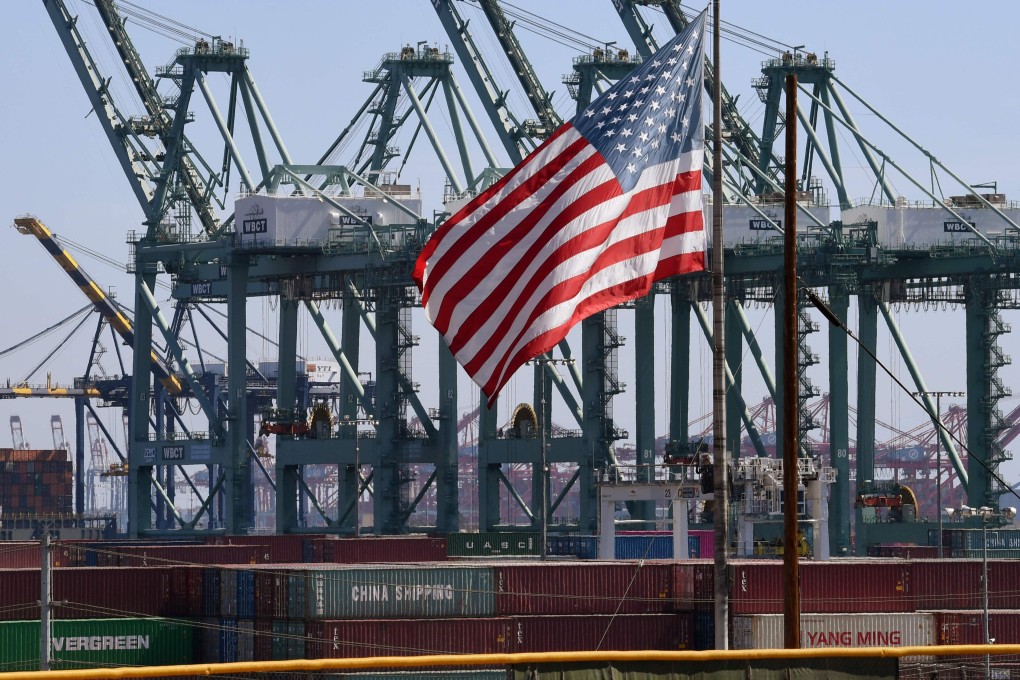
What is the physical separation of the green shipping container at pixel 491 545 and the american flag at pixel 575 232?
2321 inches

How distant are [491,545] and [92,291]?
98.2m

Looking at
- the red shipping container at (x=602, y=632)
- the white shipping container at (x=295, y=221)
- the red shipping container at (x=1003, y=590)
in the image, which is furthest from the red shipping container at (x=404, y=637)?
the white shipping container at (x=295, y=221)

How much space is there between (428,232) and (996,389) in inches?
1224

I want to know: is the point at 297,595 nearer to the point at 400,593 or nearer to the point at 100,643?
the point at 400,593

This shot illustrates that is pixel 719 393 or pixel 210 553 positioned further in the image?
pixel 210 553

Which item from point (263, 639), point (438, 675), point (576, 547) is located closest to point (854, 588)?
point (263, 639)

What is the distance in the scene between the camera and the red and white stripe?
2359 cm

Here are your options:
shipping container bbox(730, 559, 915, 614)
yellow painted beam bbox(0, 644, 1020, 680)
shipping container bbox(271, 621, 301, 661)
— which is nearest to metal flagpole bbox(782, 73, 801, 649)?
yellow painted beam bbox(0, 644, 1020, 680)

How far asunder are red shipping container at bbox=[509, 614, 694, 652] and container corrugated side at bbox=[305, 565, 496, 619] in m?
1.16

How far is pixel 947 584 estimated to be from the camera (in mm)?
55688

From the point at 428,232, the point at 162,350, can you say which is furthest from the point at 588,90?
the point at 162,350

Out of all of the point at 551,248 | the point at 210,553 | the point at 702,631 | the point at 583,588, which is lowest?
the point at 702,631

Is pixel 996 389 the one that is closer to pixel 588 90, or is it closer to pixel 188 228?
pixel 588 90

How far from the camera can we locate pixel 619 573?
5100 cm
